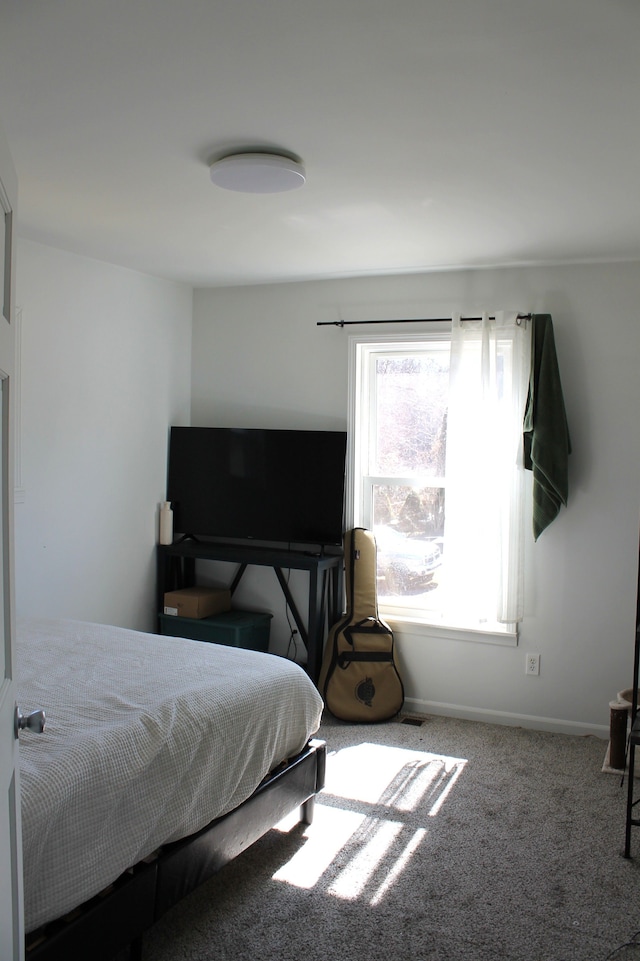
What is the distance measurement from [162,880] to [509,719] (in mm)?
2554

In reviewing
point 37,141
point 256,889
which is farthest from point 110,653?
point 37,141

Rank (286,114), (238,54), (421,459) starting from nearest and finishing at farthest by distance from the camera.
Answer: (238,54)
(286,114)
(421,459)

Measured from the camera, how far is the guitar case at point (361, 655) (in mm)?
4309

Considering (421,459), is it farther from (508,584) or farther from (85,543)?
(85,543)

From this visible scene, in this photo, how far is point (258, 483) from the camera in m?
4.68

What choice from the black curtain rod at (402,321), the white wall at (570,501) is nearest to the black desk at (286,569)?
the white wall at (570,501)

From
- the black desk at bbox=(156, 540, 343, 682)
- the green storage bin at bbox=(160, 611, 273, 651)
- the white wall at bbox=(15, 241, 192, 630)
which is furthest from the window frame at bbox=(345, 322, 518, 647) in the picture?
the white wall at bbox=(15, 241, 192, 630)

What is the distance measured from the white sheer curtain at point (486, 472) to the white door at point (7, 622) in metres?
3.07

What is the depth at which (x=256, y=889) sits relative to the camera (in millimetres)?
2654

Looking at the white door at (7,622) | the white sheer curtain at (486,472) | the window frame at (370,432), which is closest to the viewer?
the white door at (7,622)

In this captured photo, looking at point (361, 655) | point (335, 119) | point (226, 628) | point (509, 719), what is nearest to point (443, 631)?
point (361, 655)

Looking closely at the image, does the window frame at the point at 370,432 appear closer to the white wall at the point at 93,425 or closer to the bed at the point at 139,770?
the white wall at the point at 93,425

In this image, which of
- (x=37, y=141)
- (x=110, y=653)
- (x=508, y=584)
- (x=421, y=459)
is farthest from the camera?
(x=421, y=459)

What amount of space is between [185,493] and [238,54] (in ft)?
10.6
